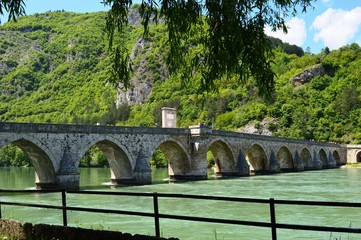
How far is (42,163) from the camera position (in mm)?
32719

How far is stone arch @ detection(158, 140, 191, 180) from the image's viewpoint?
43.5m

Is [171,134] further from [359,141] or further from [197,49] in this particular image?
[359,141]

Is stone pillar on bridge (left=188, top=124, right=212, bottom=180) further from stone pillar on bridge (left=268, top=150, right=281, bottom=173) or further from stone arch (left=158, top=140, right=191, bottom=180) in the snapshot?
stone pillar on bridge (left=268, top=150, right=281, bottom=173)

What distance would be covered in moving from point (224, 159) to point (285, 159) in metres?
17.6

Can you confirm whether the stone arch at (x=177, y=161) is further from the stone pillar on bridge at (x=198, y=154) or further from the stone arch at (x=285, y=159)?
the stone arch at (x=285, y=159)

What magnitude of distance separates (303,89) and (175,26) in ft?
335

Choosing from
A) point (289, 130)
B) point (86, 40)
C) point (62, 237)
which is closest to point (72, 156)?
point (62, 237)

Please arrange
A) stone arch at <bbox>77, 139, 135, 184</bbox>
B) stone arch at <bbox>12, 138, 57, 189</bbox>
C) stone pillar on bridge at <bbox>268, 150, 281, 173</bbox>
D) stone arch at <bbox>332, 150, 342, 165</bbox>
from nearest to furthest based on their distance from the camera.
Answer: stone arch at <bbox>12, 138, 57, 189</bbox>, stone arch at <bbox>77, 139, 135, 184</bbox>, stone pillar on bridge at <bbox>268, 150, 281, 173</bbox>, stone arch at <bbox>332, 150, 342, 165</bbox>

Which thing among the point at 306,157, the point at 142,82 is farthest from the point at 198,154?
the point at 142,82

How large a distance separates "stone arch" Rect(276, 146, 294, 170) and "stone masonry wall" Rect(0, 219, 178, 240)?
56194 mm

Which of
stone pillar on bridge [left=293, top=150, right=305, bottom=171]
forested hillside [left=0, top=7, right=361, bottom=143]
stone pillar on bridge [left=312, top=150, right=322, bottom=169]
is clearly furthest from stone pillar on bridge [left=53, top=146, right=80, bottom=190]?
stone pillar on bridge [left=312, top=150, right=322, bottom=169]

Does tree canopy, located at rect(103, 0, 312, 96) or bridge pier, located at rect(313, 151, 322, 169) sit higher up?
tree canopy, located at rect(103, 0, 312, 96)

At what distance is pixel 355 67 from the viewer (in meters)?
114

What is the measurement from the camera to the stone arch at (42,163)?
3158 centimetres
